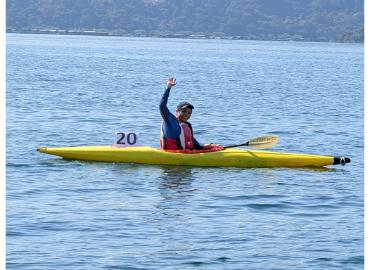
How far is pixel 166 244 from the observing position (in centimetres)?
1586

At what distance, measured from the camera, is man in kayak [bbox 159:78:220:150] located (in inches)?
883

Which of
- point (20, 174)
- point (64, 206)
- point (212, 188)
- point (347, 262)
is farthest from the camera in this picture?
point (20, 174)

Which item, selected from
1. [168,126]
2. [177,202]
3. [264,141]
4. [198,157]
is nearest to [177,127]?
[168,126]

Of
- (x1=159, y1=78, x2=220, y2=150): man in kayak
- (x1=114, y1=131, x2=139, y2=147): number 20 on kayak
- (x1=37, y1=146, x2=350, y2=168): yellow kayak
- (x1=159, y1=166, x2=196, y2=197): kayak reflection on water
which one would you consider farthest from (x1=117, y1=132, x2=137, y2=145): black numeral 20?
(x1=159, y1=166, x2=196, y2=197): kayak reflection on water

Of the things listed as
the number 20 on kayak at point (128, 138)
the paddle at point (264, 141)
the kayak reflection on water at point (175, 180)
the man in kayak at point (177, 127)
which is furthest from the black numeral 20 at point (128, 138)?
the paddle at point (264, 141)

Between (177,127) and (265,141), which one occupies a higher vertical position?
(177,127)

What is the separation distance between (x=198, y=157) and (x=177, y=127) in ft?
2.64

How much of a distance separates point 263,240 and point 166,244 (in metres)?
1.47

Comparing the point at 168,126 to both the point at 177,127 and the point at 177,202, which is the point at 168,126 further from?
the point at 177,202

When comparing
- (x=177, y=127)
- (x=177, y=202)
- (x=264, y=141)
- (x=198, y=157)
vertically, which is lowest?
(x=177, y=202)

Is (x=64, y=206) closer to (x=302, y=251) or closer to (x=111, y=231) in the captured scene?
(x=111, y=231)

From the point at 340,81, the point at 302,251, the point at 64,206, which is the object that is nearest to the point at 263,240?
the point at 302,251

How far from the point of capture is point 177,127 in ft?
74.1

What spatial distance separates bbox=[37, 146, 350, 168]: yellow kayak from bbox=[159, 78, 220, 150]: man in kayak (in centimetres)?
21
